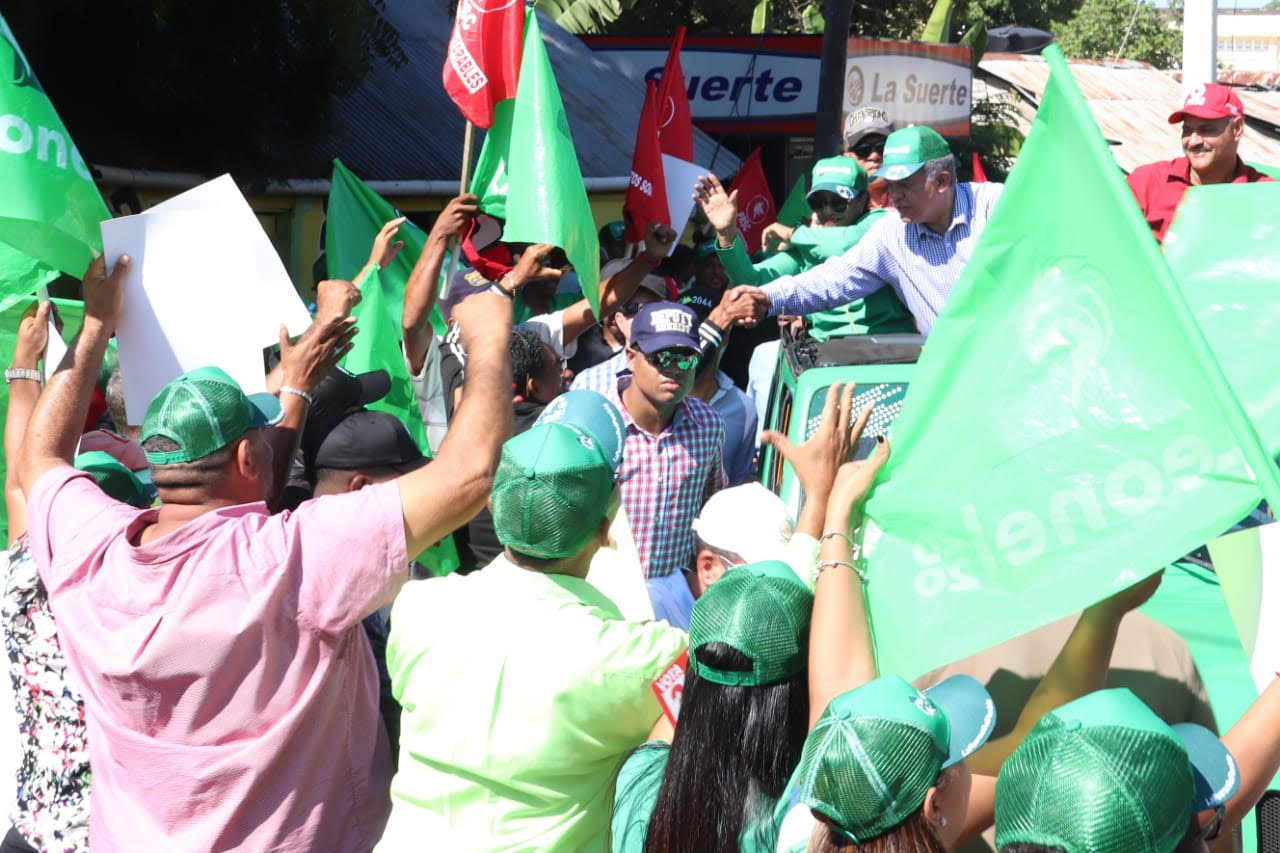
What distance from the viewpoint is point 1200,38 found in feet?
26.8

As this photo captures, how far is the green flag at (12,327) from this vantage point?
4.28 meters

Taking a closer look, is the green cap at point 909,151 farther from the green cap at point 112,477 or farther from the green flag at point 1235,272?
the green cap at point 112,477

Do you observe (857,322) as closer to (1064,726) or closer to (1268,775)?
(1268,775)

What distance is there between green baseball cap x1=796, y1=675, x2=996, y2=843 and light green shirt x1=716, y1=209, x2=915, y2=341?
4099mm

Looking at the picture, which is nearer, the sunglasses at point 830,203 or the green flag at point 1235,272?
the green flag at point 1235,272

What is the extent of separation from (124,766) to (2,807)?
1.54 metres

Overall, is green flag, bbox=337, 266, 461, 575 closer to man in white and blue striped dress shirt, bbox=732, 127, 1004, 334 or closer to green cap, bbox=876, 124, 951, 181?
man in white and blue striped dress shirt, bbox=732, 127, 1004, 334

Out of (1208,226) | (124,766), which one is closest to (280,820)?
(124,766)

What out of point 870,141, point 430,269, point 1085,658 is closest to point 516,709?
point 1085,658

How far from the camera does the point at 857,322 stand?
20.8 ft

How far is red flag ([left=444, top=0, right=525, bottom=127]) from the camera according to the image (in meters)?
5.49

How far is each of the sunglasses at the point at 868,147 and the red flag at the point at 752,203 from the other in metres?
1.83

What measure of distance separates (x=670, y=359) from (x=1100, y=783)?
3084 mm

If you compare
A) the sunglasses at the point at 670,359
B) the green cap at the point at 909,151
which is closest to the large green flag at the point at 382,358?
the sunglasses at the point at 670,359
